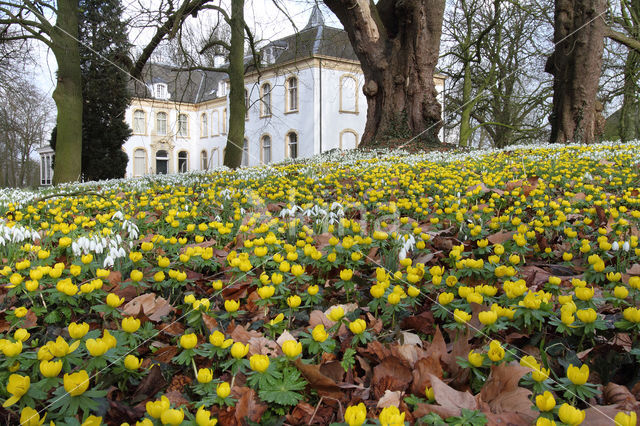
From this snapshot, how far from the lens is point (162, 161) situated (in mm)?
45438

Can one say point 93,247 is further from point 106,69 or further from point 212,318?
point 106,69

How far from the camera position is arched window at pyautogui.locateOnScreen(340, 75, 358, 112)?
32.9 meters

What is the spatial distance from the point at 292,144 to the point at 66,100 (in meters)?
23.0

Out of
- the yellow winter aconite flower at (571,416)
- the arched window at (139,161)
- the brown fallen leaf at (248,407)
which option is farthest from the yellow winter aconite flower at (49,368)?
the arched window at (139,161)

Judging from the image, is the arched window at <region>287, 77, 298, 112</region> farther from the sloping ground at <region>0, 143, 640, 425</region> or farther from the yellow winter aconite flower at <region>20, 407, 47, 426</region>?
Result: the yellow winter aconite flower at <region>20, 407, 47, 426</region>

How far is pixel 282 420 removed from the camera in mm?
1168

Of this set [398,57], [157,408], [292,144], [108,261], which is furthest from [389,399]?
[292,144]

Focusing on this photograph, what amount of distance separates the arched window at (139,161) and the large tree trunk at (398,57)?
3594cm

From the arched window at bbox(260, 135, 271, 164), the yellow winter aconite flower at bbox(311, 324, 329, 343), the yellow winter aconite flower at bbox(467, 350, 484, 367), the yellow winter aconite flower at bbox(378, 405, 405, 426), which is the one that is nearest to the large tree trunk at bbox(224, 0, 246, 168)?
the yellow winter aconite flower at bbox(311, 324, 329, 343)

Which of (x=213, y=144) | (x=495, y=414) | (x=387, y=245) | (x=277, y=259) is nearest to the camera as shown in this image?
(x=495, y=414)

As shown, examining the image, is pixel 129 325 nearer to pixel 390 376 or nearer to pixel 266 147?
pixel 390 376

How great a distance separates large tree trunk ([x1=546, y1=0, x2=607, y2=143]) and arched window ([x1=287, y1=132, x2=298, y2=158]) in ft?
78.8

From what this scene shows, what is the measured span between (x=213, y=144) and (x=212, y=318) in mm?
44706

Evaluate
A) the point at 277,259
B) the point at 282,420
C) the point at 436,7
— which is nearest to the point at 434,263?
the point at 277,259
